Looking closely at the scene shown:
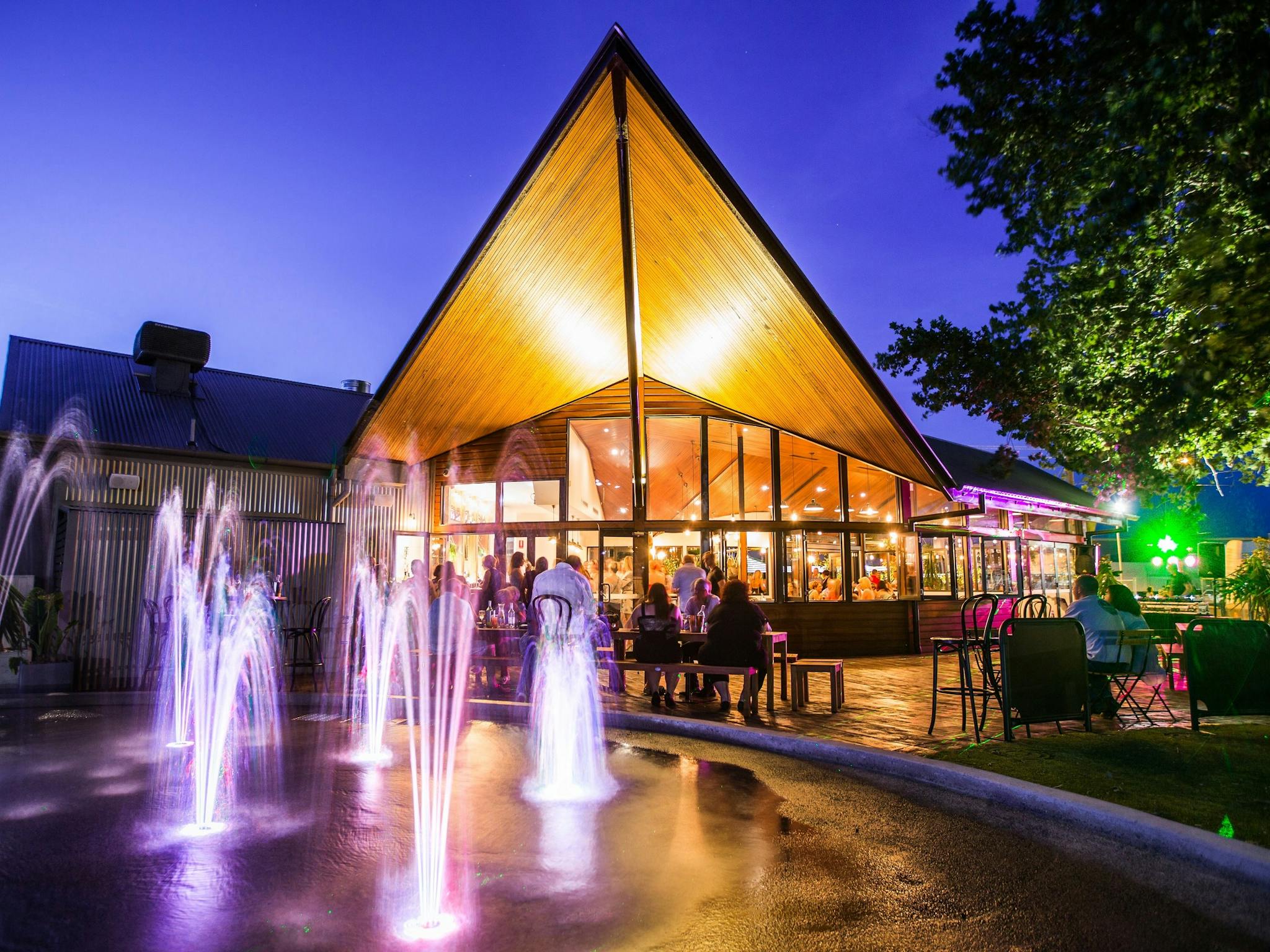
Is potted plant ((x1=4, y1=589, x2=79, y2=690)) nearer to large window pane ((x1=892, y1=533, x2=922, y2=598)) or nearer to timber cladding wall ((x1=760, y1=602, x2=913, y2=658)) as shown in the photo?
timber cladding wall ((x1=760, y1=602, x2=913, y2=658))

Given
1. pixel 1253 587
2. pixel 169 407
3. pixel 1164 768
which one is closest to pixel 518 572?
pixel 1164 768

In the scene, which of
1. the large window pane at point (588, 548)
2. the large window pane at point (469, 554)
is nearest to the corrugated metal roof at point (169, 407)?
the large window pane at point (469, 554)

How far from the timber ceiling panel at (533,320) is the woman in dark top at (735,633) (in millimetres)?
5187

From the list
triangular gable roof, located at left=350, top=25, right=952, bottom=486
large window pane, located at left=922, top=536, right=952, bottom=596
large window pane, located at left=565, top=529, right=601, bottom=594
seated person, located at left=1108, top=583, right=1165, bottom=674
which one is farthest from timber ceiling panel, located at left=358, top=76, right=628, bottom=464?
seated person, located at left=1108, top=583, right=1165, bottom=674

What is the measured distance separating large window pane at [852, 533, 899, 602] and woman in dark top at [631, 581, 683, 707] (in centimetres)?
807

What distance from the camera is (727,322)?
39.8 feet

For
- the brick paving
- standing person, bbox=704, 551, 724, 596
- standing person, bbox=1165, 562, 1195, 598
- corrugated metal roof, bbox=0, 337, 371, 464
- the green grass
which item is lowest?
the brick paving

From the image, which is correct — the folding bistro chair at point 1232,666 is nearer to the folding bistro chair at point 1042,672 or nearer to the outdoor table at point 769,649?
the folding bistro chair at point 1042,672

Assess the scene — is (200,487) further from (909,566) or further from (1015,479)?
(1015,479)

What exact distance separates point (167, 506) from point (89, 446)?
5082 millimetres

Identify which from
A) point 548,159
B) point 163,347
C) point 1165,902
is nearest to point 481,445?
point 548,159

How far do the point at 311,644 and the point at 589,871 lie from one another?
8.43 meters

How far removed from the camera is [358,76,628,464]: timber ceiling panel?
959cm

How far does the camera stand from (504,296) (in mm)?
11602
